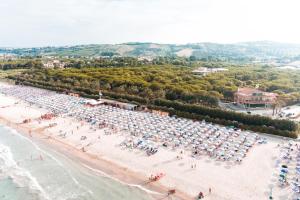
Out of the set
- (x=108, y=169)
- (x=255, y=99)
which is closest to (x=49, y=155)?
(x=108, y=169)

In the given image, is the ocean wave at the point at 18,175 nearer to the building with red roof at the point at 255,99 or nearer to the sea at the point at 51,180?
the sea at the point at 51,180

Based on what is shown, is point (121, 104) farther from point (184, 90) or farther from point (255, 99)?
point (255, 99)

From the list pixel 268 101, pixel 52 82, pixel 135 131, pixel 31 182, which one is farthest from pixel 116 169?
pixel 52 82

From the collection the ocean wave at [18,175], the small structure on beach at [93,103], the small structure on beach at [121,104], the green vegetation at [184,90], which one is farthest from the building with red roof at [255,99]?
the ocean wave at [18,175]

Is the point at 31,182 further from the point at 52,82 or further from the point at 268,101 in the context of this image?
the point at 52,82

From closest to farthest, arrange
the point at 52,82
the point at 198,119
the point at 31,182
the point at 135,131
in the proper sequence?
1. the point at 31,182
2. the point at 135,131
3. the point at 198,119
4. the point at 52,82

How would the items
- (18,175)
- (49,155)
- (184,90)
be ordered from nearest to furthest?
(18,175) → (49,155) → (184,90)

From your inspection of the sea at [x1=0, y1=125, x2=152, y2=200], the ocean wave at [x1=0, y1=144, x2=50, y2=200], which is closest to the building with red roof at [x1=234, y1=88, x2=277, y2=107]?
the sea at [x1=0, y1=125, x2=152, y2=200]
